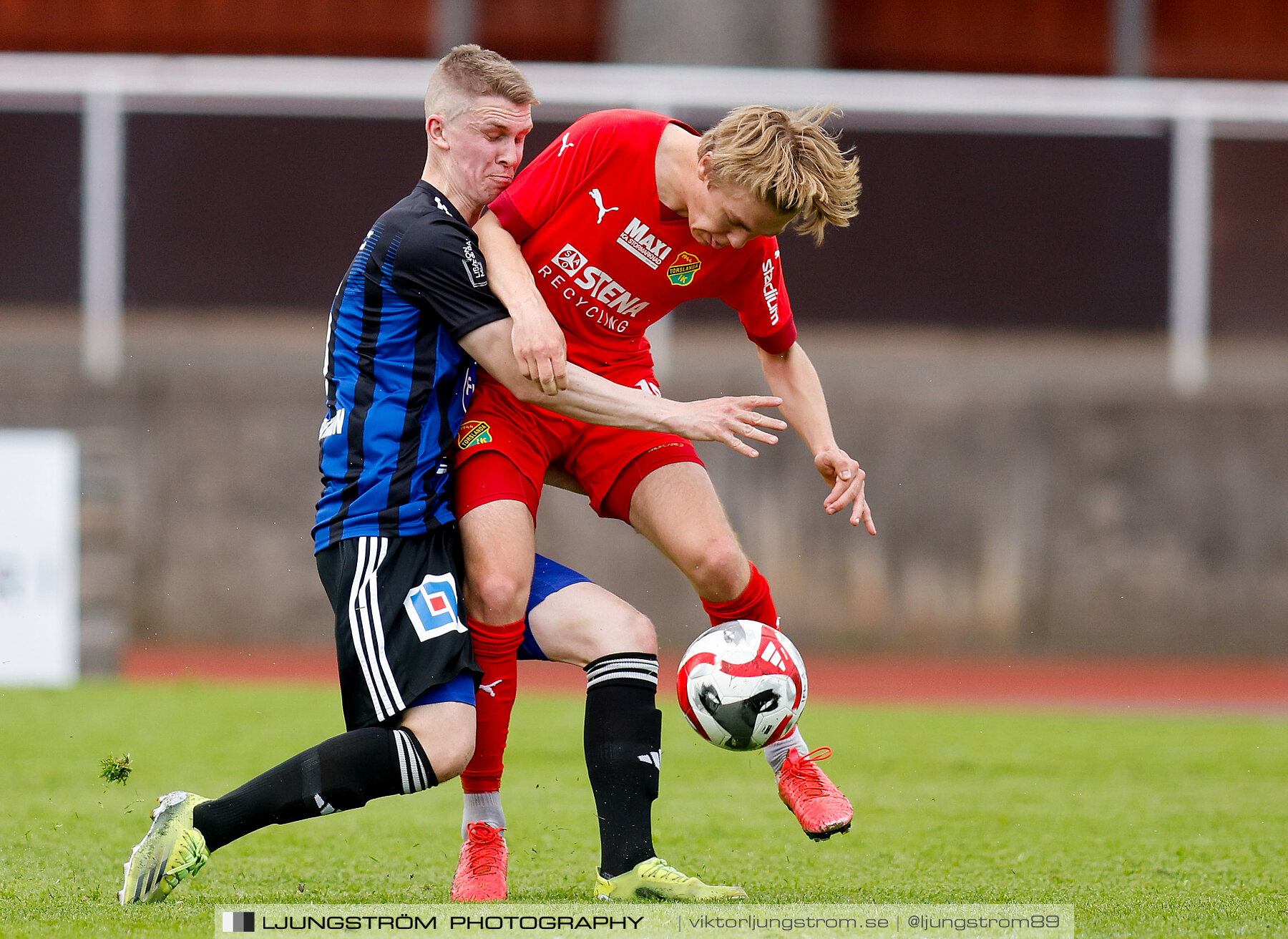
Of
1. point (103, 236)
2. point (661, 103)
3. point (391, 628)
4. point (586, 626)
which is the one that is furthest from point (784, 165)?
point (103, 236)

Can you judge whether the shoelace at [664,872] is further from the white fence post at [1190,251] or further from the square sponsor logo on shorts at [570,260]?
the white fence post at [1190,251]

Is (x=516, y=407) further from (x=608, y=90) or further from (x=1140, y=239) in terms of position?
(x=1140, y=239)

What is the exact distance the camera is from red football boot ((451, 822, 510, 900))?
404 centimetres

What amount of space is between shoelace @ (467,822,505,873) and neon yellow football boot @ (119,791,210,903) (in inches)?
27.6

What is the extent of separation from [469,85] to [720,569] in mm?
1463

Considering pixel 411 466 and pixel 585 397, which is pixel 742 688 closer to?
pixel 585 397

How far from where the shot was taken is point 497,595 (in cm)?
407

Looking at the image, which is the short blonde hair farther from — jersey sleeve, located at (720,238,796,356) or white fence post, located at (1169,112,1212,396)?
white fence post, located at (1169,112,1212,396)

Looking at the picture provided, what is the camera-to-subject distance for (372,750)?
12.5ft

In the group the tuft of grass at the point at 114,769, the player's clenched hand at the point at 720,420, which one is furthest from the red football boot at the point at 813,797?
the tuft of grass at the point at 114,769

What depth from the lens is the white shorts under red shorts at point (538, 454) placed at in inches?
167

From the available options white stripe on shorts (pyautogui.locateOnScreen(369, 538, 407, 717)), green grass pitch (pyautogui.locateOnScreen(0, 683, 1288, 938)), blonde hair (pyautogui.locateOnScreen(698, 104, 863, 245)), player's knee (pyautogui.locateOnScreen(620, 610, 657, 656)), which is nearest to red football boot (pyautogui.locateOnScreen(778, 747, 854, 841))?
green grass pitch (pyautogui.locateOnScreen(0, 683, 1288, 938))

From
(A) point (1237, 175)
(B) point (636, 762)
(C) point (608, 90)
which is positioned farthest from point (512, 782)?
(A) point (1237, 175)

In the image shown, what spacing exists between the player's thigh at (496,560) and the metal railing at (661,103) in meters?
6.83
